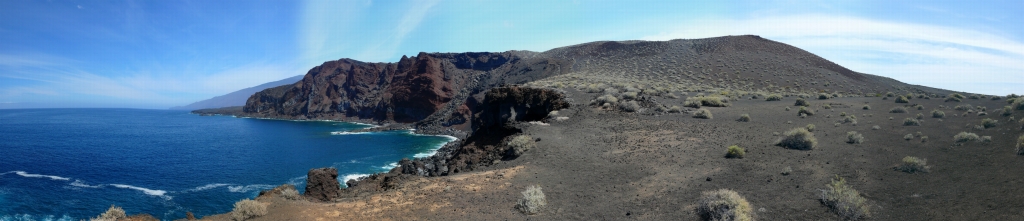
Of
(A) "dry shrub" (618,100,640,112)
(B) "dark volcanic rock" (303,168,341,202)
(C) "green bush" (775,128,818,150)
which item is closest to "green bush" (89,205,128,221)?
(B) "dark volcanic rock" (303,168,341,202)

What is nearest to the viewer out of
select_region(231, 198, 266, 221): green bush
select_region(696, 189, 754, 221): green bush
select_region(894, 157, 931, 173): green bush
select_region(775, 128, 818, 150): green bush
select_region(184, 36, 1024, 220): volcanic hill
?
select_region(696, 189, 754, 221): green bush

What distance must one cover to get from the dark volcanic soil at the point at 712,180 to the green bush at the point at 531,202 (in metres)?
0.21

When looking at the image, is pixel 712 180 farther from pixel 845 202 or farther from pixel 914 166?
pixel 914 166

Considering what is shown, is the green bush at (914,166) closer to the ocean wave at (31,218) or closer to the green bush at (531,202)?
the green bush at (531,202)

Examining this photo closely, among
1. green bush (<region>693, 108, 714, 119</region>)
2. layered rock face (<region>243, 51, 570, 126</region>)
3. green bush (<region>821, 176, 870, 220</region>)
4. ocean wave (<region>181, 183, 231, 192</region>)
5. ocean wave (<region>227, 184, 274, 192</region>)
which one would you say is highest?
layered rock face (<region>243, 51, 570, 126</region>)

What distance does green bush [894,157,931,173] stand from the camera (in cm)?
1036

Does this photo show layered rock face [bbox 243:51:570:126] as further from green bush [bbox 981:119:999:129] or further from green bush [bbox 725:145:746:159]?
green bush [bbox 981:119:999:129]

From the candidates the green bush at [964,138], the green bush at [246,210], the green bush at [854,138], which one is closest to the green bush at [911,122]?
the green bush at [964,138]

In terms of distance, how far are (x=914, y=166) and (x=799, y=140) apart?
3.78 metres

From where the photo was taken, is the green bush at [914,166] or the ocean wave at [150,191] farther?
the ocean wave at [150,191]

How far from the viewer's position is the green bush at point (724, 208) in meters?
8.19

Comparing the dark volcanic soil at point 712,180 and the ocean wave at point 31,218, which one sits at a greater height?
the dark volcanic soil at point 712,180

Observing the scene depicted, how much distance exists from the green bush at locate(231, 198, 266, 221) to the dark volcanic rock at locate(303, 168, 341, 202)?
9.62 ft

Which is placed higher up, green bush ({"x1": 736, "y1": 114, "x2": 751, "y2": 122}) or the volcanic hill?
green bush ({"x1": 736, "y1": 114, "x2": 751, "y2": 122})
